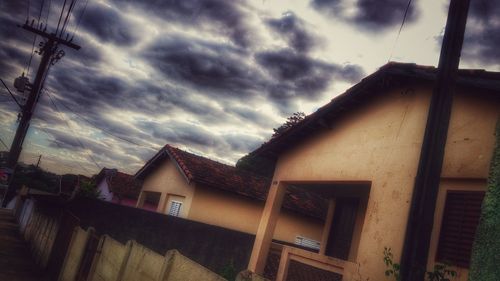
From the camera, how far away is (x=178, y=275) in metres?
4.87

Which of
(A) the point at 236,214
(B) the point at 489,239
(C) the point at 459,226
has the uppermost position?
(C) the point at 459,226

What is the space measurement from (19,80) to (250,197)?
57.3ft

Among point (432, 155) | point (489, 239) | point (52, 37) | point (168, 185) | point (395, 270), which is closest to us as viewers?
point (489, 239)

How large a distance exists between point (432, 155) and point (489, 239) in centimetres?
244

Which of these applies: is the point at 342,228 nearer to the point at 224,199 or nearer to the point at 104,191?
the point at 224,199

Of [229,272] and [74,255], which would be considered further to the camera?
[229,272]

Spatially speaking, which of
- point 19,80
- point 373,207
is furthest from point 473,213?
point 19,80

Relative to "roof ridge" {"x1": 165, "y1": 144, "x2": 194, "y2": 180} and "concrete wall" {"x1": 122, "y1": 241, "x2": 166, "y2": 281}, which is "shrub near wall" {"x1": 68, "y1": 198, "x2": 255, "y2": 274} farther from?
"concrete wall" {"x1": 122, "y1": 241, "x2": 166, "y2": 281}

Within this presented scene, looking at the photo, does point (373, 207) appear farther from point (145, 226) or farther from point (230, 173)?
point (230, 173)

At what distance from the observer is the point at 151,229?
1184 centimetres

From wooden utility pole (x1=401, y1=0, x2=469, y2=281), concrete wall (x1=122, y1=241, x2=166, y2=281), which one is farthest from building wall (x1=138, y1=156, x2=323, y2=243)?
wooden utility pole (x1=401, y1=0, x2=469, y2=281)

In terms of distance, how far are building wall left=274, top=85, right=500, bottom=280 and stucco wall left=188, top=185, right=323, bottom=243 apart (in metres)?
6.97

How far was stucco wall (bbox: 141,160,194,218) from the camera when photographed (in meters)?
16.4

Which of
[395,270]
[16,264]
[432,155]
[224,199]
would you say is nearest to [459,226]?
[395,270]
